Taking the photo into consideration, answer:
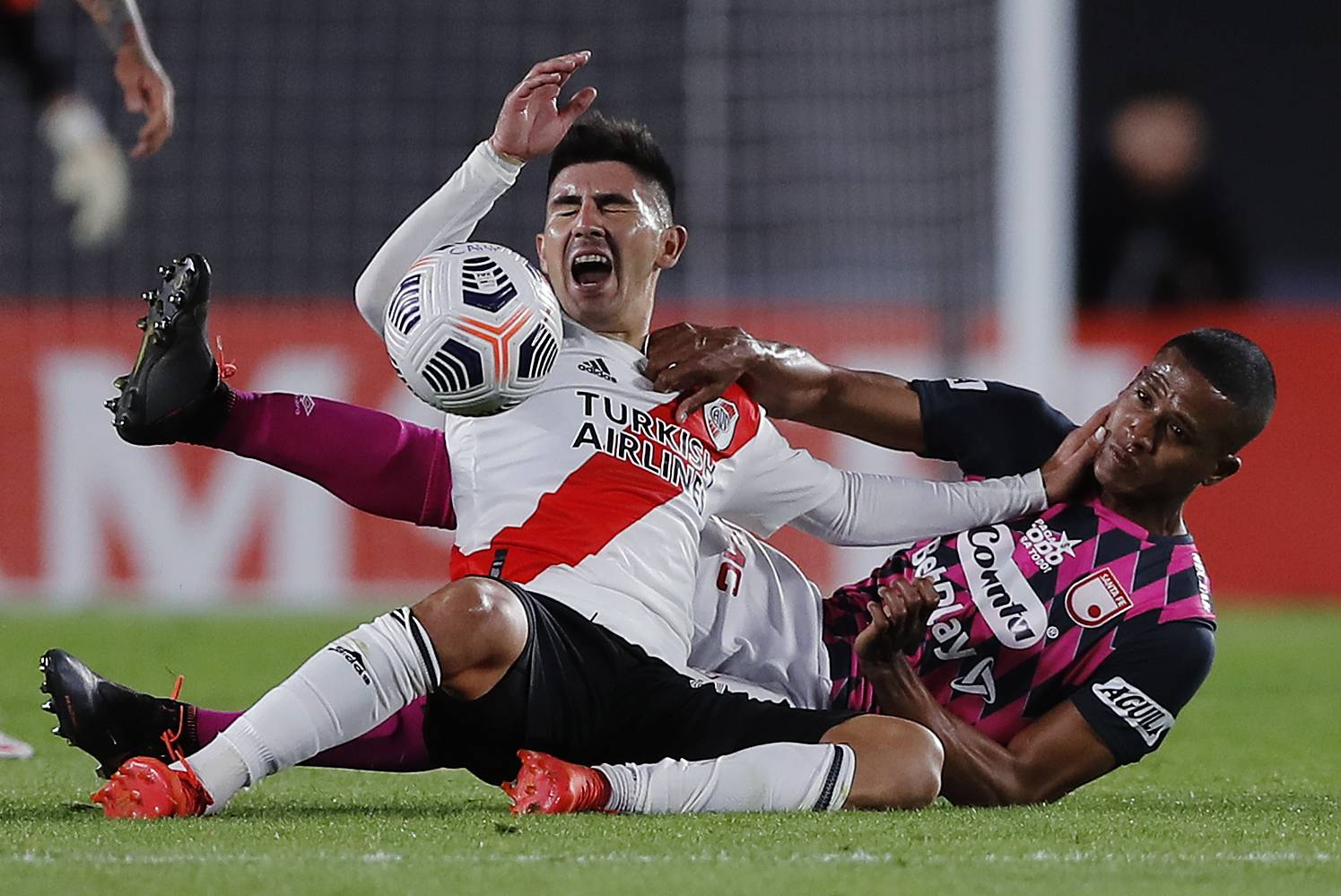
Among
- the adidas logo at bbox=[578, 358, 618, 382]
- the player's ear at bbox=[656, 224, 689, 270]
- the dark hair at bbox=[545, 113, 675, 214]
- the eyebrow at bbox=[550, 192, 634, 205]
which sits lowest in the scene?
the adidas logo at bbox=[578, 358, 618, 382]

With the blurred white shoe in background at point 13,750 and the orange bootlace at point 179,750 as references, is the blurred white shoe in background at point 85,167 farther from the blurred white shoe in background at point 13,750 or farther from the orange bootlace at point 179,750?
the orange bootlace at point 179,750

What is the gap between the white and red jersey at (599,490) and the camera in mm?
4102

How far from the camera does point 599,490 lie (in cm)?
418

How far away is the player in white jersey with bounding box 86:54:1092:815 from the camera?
12.1 feet

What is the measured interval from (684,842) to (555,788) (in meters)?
0.42

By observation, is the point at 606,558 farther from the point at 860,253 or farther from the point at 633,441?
the point at 860,253

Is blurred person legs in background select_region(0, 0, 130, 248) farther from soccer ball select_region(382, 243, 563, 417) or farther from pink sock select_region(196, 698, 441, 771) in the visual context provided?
soccer ball select_region(382, 243, 563, 417)

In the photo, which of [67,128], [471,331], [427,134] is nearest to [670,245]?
[471,331]

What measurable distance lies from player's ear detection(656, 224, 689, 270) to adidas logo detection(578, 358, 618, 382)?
33 cm

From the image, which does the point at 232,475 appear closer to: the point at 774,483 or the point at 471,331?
the point at 774,483

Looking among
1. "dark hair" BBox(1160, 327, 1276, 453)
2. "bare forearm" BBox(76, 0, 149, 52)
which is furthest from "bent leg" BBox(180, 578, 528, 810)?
"bare forearm" BBox(76, 0, 149, 52)

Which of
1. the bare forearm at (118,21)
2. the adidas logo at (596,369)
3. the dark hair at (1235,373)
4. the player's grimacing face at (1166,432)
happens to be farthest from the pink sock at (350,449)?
the dark hair at (1235,373)

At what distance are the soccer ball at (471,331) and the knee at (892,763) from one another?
0.92 meters

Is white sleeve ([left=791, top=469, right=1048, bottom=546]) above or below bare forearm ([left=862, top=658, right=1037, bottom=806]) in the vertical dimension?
above
